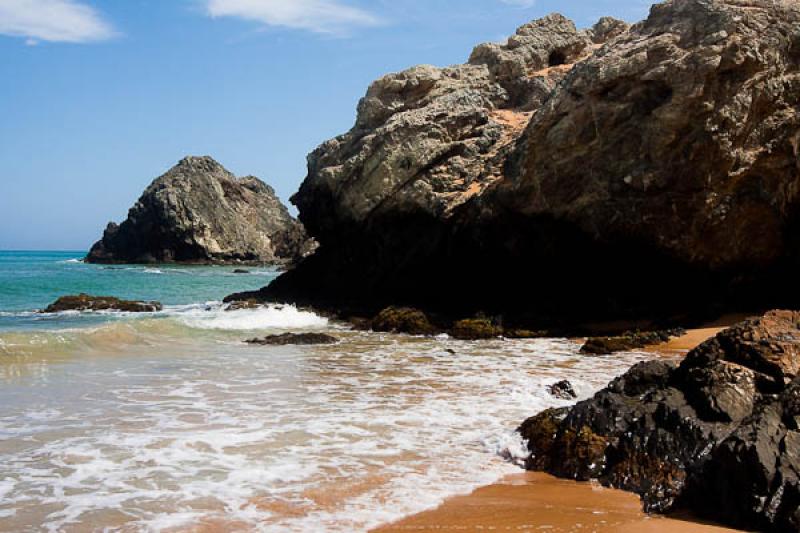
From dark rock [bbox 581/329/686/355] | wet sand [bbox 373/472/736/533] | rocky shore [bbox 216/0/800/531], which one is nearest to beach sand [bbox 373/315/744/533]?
wet sand [bbox 373/472/736/533]

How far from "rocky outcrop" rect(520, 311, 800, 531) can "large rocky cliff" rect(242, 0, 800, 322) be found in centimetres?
1012

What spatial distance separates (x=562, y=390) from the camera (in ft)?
32.3

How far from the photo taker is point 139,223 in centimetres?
7344

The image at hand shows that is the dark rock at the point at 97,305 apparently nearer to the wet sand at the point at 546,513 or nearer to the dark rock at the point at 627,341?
the dark rock at the point at 627,341

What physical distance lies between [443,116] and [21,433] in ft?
56.0

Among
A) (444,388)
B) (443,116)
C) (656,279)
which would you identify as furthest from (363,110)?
(444,388)

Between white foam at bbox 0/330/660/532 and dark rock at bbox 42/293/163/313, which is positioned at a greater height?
dark rock at bbox 42/293/163/313

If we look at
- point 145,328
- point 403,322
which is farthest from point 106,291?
point 403,322

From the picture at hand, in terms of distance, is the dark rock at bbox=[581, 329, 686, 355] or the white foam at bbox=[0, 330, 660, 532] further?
the dark rock at bbox=[581, 329, 686, 355]

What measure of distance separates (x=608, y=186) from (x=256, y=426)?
1184 centimetres

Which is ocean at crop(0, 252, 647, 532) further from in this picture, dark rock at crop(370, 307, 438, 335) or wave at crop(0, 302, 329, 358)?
dark rock at crop(370, 307, 438, 335)

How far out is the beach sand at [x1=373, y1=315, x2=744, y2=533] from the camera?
5.42 m

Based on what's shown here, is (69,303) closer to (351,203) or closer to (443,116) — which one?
(351,203)

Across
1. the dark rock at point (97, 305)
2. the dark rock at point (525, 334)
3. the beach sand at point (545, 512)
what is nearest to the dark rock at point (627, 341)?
the dark rock at point (525, 334)
